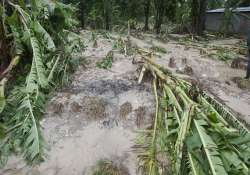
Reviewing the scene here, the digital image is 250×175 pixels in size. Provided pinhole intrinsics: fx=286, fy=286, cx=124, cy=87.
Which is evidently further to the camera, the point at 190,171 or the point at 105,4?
the point at 105,4

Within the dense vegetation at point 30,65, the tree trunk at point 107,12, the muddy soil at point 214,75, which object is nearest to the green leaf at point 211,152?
the muddy soil at point 214,75

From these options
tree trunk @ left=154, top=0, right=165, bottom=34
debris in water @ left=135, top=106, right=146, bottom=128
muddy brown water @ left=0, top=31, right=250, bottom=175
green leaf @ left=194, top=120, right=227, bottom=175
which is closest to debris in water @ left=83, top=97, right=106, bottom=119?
muddy brown water @ left=0, top=31, right=250, bottom=175

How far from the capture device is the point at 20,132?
375 centimetres

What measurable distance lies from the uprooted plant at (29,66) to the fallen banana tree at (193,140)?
1.41m

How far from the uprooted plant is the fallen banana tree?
141cm

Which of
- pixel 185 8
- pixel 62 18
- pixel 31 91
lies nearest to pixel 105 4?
pixel 185 8

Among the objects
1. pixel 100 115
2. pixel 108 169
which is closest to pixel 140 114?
pixel 100 115

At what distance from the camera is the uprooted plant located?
145 inches

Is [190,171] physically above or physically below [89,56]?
below

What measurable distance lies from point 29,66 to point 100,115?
1807mm

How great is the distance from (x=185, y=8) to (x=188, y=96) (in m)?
15.2

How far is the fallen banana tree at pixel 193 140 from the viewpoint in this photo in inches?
119

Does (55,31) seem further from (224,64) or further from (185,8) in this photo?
(185,8)

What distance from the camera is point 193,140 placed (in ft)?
10.6
